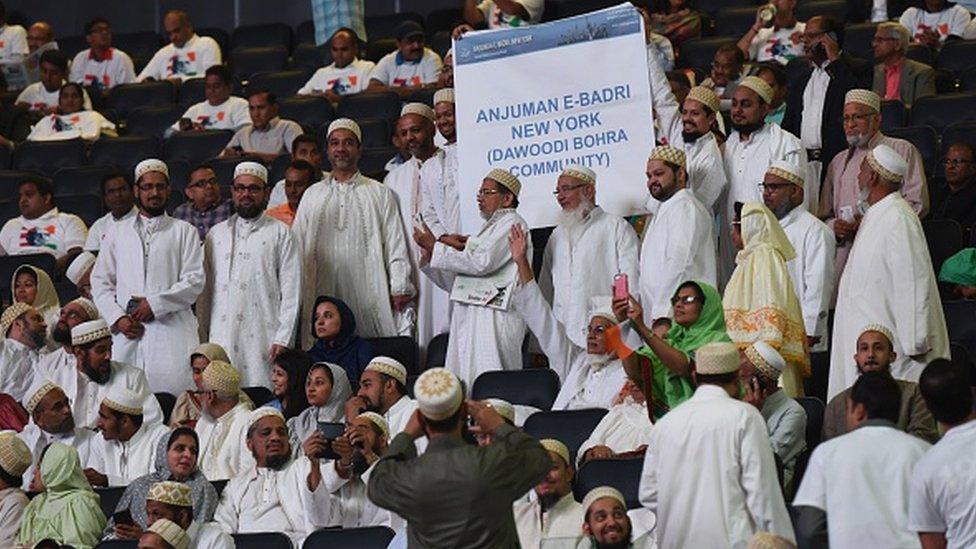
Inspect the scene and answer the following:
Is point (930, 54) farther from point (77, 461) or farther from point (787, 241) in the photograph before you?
point (77, 461)

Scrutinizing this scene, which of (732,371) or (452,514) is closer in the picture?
(452,514)

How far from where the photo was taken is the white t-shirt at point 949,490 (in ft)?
26.5

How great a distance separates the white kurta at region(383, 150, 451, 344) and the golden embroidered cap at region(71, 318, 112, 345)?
1.72 m

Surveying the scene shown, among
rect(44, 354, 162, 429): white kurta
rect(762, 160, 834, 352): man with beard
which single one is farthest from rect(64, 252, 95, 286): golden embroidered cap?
rect(762, 160, 834, 352): man with beard

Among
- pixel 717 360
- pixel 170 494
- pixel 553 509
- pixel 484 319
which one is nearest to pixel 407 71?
pixel 484 319

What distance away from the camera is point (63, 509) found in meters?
11.5

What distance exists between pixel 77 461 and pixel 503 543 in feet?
12.3

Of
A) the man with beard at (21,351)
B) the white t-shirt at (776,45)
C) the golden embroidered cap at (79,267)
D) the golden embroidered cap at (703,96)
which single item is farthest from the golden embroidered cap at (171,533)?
the white t-shirt at (776,45)

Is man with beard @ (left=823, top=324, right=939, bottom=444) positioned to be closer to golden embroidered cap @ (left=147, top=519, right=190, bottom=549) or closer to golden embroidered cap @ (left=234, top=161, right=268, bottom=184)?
golden embroidered cap @ (left=147, top=519, right=190, bottom=549)

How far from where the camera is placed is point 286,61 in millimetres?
18812

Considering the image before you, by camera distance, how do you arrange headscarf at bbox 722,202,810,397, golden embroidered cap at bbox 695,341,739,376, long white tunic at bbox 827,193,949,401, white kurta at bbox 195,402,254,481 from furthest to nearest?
white kurta at bbox 195,402,254,481
headscarf at bbox 722,202,810,397
long white tunic at bbox 827,193,949,401
golden embroidered cap at bbox 695,341,739,376

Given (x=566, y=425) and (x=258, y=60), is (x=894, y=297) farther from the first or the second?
(x=258, y=60)

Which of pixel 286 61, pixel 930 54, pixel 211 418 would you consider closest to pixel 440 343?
pixel 211 418

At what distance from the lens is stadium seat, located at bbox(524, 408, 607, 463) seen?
1134cm
